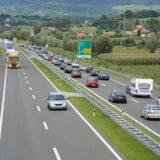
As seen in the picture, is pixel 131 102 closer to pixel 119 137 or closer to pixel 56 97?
pixel 56 97

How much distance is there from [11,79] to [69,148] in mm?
46670

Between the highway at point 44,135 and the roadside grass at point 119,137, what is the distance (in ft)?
2.09

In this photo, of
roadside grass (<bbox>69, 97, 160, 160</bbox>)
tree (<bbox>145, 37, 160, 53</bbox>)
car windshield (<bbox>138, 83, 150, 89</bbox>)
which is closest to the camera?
roadside grass (<bbox>69, 97, 160, 160</bbox>)

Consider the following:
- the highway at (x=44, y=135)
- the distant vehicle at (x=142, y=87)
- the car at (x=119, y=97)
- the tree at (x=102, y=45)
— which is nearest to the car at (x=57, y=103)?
the highway at (x=44, y=135)

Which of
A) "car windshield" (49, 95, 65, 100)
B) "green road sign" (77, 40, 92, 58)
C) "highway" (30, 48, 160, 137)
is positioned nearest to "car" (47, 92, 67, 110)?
"car windshield" (49, 95, 65, 100)

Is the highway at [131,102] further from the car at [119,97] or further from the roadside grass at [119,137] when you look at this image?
the roadside grass at [119,137]

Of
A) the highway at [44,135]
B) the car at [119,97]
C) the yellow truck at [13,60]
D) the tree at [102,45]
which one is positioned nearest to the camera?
the highway at [44,135]

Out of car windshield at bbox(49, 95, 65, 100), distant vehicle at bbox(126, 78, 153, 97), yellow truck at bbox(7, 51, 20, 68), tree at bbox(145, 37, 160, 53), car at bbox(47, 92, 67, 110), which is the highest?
car windshield at bbox(49, 95, 65, 100)

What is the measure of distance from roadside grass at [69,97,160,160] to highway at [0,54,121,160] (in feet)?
2.09

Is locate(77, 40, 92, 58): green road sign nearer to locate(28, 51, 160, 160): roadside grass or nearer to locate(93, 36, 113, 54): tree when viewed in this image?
Result: locate(28, 51, 160, 160): roadside grass

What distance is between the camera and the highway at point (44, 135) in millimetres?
22938

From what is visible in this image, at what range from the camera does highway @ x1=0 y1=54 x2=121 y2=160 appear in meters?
22.9

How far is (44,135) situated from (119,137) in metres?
3.79

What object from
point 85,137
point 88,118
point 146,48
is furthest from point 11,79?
point 146,48
